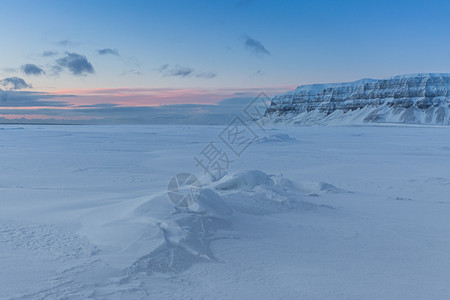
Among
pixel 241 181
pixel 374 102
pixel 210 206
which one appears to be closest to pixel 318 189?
pixel 241 181

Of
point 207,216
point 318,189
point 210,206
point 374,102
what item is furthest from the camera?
point 374,102

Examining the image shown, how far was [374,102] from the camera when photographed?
13612 centimetres

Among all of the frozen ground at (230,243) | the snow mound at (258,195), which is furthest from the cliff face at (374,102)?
the frozen ground at (230,243)

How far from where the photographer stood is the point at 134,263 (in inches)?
138

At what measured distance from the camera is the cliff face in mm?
119750

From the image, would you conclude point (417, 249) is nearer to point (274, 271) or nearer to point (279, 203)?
point (274, 271)

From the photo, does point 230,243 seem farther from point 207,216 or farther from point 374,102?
point 374,102

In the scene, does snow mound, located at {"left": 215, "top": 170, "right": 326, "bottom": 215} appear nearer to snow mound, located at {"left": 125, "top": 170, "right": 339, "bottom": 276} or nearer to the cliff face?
snow mound, located at {"left": 125, "top": 170, "right": 339, "bottom": 276}

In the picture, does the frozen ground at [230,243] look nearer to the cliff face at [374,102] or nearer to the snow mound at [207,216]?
the snow mound at [207,216]

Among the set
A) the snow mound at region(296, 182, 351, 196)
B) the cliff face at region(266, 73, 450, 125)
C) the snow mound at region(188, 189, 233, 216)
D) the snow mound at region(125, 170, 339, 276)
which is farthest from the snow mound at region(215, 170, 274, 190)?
the cliff face at region(266, 73, 450, 125)

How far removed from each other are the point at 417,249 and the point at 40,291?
12.5 feet

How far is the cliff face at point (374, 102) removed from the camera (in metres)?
120

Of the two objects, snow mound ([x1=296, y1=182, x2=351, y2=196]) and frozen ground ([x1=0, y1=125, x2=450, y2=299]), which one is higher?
snow mound ([x1=296, y1=182, x2=351, y2=196])

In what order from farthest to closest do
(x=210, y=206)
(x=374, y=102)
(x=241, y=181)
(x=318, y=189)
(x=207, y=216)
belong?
(x=374, y=102)
(x=318, y=189)
(x=241, y=181)
(x=210, y=206)
(x=207, y=216)
